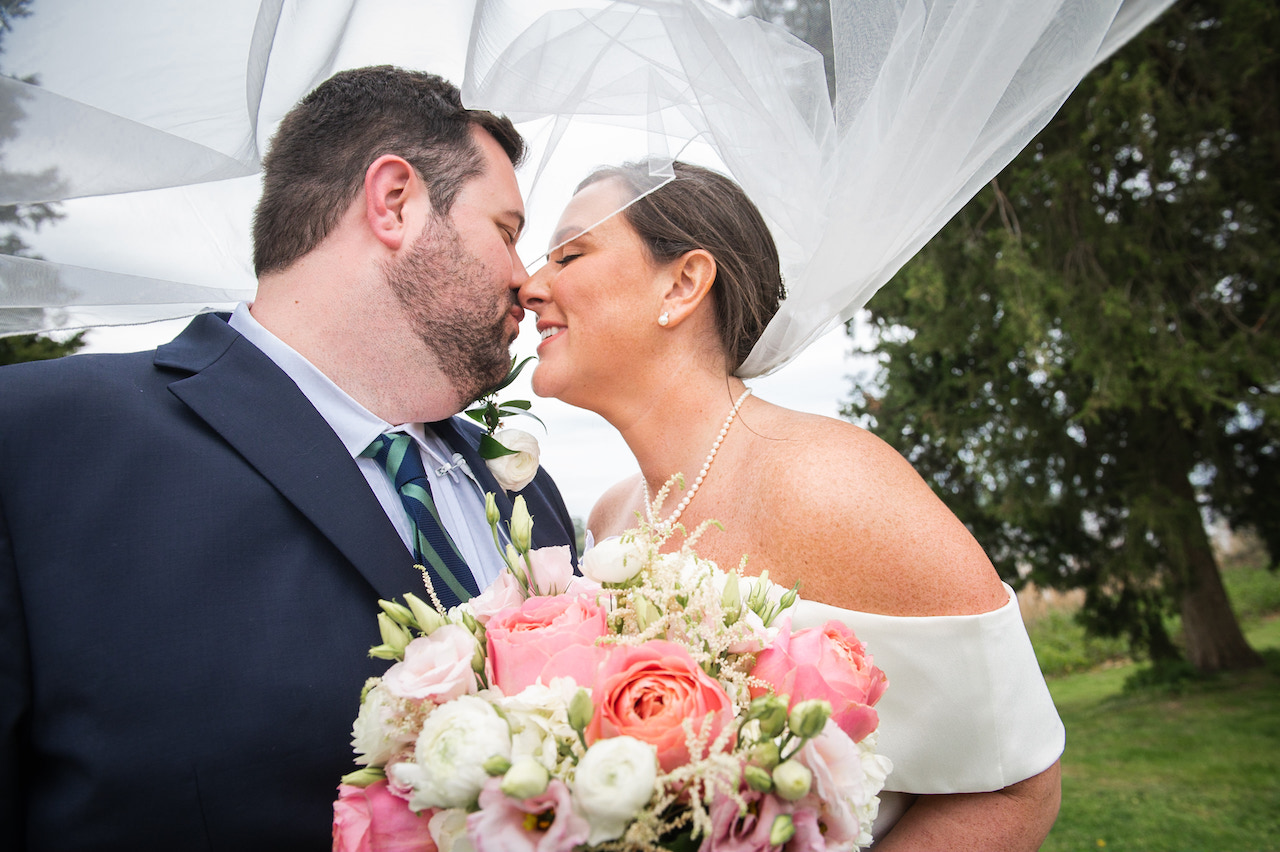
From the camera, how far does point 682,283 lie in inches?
118

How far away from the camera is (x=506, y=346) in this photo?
287 centimetres

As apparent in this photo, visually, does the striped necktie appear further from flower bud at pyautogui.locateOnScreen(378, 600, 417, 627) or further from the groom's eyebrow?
the groom's eyebrow

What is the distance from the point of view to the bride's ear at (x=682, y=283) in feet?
9.74

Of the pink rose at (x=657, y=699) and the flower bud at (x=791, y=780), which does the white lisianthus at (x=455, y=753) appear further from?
the flower bud at (x=791, y=780)

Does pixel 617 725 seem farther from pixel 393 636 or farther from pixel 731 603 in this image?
pixel 393 636

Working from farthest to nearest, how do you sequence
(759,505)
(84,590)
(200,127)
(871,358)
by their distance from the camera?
(871,358)
(759,505)
(200,127)
(84,590)

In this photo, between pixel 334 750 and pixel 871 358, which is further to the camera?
pixel 871 358

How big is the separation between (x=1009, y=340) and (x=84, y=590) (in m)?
8.11

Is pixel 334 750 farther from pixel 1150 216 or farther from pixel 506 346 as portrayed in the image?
pixel 1150 216

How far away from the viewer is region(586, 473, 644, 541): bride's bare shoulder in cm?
342

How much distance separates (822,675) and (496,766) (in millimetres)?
643

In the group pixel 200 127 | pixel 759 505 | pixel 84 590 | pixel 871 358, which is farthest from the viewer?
pixel 871 358

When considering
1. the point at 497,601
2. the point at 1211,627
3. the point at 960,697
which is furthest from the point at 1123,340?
the point at 497,601

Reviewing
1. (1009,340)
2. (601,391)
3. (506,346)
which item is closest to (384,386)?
(506,346)
